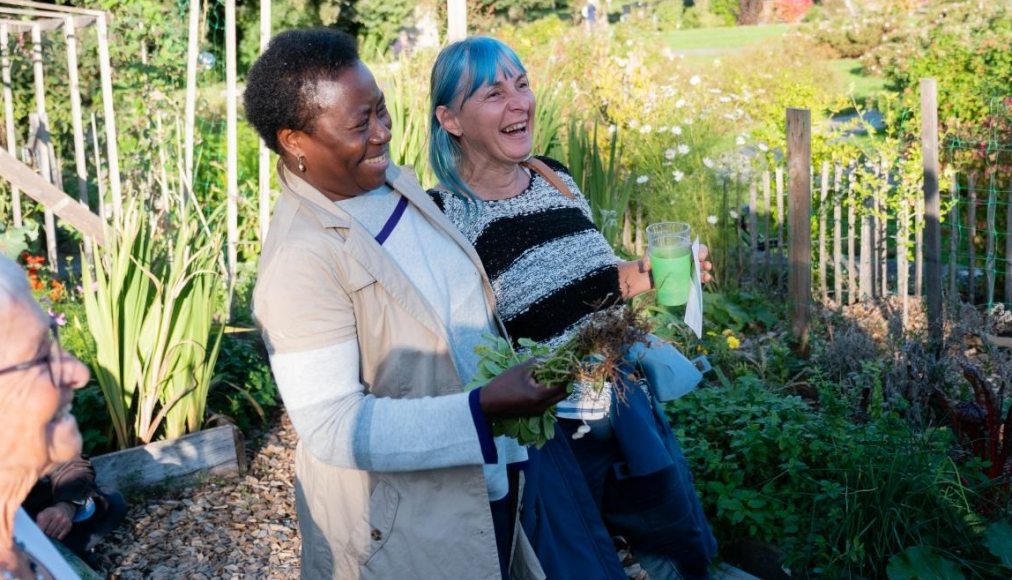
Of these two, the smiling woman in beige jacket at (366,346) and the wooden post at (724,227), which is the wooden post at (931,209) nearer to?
the wooden post at (724,227)

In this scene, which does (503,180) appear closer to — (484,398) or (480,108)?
(480,108)

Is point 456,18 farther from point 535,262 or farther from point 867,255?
point 535,262

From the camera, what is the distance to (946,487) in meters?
3.22

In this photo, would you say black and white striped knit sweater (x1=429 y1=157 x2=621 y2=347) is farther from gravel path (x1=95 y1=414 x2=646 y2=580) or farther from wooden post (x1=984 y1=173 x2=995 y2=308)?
wooden post (x1=984 y1=173 x2=995 y2=308)

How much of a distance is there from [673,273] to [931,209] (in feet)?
10.0

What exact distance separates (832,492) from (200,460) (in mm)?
2524

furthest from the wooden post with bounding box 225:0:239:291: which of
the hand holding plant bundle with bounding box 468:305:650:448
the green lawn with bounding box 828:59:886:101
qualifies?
the green lawn with bounding box 828:59:886:101

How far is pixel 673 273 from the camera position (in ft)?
8.23

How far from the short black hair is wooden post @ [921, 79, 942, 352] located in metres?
3.74

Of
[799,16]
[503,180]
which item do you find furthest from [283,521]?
[799,16]

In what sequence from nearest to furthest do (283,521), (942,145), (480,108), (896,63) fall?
(480,108)
(283,521)
(942,145)
(896,63)

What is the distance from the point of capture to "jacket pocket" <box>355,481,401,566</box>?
1.98 m

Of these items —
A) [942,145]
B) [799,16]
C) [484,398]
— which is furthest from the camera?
[799,16]

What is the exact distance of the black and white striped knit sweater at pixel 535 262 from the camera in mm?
2598
